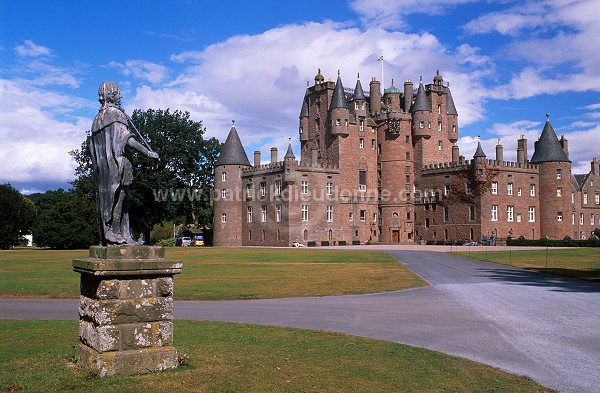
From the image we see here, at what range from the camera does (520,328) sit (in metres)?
13.4

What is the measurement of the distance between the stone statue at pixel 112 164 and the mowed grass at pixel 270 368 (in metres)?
2.06

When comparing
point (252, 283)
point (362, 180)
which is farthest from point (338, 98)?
point (252, 283)

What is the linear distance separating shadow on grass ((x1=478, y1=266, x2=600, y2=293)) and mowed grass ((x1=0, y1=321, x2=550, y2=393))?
14241 mm

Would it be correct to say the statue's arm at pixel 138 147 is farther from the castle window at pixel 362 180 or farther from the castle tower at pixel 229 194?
the castle window at pixel 362 180

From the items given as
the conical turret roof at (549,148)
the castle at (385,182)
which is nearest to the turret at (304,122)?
the castle at (385,182)

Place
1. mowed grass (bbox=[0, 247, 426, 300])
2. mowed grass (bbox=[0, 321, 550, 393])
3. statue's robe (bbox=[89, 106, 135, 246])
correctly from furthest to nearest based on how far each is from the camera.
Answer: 1. mowed grass (bbox=[0, 247, 426, 300])
2. statue's robe (bbox=[89, 106, 135, 246])
3. mowed grass (bbox=[0, 321, 550, 393])

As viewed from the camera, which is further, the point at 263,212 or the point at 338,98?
the point at 338,98

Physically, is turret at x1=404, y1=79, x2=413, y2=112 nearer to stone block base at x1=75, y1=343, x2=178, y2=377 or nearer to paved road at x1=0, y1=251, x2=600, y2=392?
paved road at x1=0, y1=251, x2=600, y2=392

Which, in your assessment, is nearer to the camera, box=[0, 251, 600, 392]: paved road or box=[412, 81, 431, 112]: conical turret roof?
box=[0, 251, 600, 392]: paved road

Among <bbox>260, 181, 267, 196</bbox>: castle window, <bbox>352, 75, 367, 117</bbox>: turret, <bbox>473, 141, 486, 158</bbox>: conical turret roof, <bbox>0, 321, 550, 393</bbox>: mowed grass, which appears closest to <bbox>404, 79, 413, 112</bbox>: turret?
<bbox>352, 75, 367, 117</bbox>: turret

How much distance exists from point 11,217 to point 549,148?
223ft

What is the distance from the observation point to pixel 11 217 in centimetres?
7044

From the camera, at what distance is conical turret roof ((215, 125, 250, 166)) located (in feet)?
259

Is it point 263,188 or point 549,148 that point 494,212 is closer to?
point 549,148
